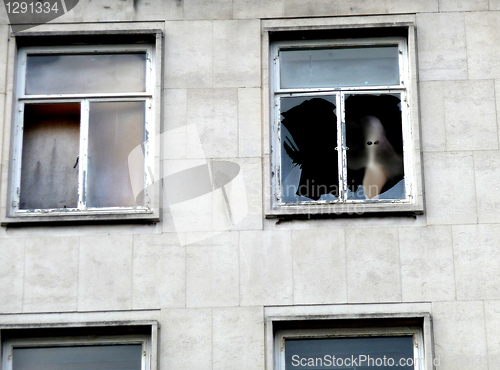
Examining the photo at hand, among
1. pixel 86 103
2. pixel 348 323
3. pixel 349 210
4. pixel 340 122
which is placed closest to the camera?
pixel 348 323

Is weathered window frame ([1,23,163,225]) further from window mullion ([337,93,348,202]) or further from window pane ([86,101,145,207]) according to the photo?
window mullion ([337,93,348,202])

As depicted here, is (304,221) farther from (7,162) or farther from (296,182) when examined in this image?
(7,162)

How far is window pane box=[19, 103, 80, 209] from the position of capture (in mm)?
10695

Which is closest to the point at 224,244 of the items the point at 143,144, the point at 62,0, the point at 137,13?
the point at 143,144

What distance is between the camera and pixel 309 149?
1080cm

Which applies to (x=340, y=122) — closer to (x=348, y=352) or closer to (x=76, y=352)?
(x=348, y=352)

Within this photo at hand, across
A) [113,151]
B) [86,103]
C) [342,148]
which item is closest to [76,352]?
[113,151]

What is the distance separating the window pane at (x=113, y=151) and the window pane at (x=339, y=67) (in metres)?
2.03

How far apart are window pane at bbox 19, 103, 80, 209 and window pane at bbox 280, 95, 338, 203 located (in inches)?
107

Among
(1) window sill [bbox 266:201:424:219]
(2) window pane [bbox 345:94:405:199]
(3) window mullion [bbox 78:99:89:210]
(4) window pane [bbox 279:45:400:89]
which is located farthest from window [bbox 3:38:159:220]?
(2) window pane [bbox 345:94:405:199]

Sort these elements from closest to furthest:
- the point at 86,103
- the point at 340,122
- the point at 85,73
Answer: the point at 340,122 → the point at 86,103 → the point at 85,73

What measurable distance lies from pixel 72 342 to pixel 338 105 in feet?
14.7

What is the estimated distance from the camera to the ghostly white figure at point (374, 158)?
10609 mm

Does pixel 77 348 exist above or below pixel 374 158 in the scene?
below
